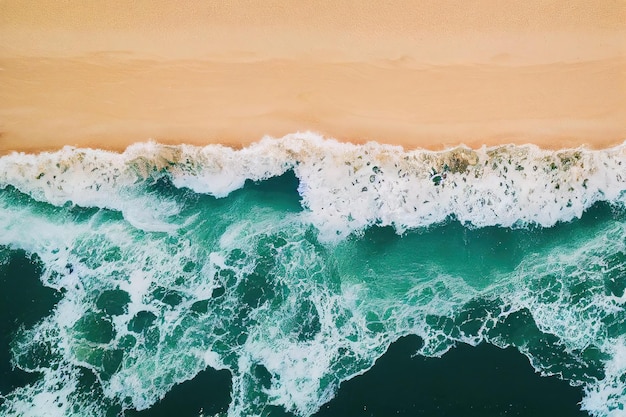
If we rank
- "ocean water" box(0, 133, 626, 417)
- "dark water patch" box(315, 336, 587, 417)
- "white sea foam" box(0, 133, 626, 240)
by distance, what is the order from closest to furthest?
"dark water patch" box(315, 336, 587, 417), "ocean water" box(0, 133, 626, 417), "white sea foam" box(0, 133, 626, 240)

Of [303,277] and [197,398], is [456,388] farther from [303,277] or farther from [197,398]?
[197,398]

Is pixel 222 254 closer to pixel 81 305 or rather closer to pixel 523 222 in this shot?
pixel 81 305

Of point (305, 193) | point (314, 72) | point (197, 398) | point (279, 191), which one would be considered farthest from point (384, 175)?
point (197, 398)

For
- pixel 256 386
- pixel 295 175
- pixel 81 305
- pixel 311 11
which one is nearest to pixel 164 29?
pixel 311 11

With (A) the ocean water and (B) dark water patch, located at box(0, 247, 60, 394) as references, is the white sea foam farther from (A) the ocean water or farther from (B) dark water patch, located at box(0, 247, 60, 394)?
(B) dark water patch, located at box(0, 247, 60, 394)

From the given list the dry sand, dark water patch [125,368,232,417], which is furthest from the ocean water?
the dry sand

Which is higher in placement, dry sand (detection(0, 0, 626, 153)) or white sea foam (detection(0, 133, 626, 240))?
dry sand (detection(0, 0, 626, 153))

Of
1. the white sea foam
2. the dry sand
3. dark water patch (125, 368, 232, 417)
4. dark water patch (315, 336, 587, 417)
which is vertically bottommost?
dark water patch (125, 368, 232, 417)
